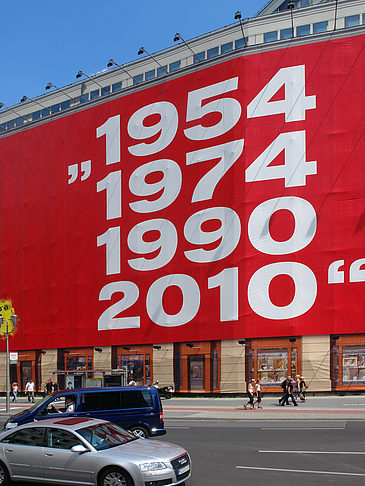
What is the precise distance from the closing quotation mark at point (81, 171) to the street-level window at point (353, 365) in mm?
27833

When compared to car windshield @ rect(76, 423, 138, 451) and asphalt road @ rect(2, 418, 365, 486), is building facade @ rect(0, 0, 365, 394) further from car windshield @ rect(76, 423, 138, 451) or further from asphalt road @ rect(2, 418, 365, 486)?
car windshield @ rect(76, 423, 138, 451)

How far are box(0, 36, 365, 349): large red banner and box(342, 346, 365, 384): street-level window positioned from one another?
156 centimetres

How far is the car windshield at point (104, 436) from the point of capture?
13.6 metres

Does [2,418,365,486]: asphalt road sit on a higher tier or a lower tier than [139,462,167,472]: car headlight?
lower

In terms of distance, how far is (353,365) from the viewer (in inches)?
1692

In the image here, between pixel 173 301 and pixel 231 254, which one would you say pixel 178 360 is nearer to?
pixel 173 301

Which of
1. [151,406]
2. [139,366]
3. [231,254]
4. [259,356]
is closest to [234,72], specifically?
[231,254]

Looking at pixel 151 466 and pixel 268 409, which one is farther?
pixel 268 409

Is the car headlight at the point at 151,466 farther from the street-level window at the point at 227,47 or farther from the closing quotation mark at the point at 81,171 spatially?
the street-level window at the point at 227,47

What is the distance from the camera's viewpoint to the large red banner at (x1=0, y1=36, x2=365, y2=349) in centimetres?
4431

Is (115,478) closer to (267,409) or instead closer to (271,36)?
(267,409)

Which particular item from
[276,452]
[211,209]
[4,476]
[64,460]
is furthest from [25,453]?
[211,209]

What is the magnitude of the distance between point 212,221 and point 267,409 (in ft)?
56.6

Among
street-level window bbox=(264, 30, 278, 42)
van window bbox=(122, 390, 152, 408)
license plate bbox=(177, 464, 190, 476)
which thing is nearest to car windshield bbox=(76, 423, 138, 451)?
license plate bbox=(177, 464, 190, 476)
